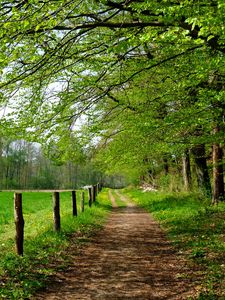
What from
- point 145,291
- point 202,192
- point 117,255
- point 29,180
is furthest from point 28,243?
point 29,180

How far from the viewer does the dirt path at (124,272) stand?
7.08 meters

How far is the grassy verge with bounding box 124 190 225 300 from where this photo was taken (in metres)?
7.41

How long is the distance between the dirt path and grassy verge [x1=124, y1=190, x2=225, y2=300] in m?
0.37

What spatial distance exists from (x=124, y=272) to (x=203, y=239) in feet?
13.4

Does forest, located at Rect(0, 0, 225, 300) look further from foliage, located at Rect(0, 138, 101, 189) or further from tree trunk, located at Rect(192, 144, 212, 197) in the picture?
foliage, located at Rect(0, 138, 101, 189)

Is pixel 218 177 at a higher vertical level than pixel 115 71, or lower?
lower

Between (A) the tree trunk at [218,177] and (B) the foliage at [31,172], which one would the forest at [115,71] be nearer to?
(A) the tree trunk at [218,177]

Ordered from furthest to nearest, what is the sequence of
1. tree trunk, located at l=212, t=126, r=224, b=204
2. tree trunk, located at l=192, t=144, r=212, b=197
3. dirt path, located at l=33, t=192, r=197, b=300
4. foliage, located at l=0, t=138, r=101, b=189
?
1. foliage, located at l=0, t=138, r=101, b=189
2. tree trunk, located at l=192, t=144, r=212, b=197
3. tree trunk, located at l=212, t=126, r=224, b=204
4. dirt path, located at l=33, t=192, r=197, b=300

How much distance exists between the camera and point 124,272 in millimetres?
8609

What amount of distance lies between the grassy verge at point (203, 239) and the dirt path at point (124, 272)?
1.22ft

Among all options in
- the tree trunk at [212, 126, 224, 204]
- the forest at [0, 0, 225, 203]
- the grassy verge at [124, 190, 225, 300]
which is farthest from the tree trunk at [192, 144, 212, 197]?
the forest at [0, 0, 225, 203]

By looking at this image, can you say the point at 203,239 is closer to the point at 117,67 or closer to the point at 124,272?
the point at 124,272

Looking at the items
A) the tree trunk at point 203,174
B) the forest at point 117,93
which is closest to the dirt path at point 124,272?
the forest at point 117,93

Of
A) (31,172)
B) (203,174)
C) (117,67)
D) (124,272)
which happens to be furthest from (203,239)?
(31,172)
